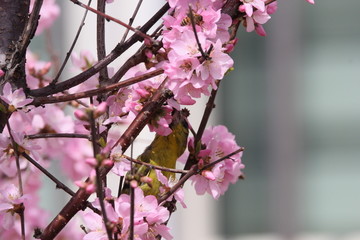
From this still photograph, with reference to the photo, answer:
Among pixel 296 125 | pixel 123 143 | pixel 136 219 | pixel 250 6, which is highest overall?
pixel 296 125

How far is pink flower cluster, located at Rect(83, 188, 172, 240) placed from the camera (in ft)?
3.19

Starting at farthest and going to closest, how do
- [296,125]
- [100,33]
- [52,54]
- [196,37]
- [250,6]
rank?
[296,125] → [52,54] → [100,33] → [250,6] → [196,37]

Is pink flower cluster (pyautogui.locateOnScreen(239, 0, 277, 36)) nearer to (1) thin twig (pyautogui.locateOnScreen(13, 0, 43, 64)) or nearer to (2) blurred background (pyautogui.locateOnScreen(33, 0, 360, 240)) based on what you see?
(1) thin twig (pyautogui.locateOnScreen(13, 0, 43, 64))

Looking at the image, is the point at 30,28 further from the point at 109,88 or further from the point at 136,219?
the point at 136,219

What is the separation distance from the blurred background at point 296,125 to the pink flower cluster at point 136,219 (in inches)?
119

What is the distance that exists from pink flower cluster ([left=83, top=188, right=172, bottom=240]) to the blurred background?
3011 mm

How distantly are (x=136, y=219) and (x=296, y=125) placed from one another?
3252 millimetres

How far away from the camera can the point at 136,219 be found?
0.98 m

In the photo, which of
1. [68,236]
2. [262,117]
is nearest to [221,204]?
[262,117]

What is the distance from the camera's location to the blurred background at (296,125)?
4070 mm

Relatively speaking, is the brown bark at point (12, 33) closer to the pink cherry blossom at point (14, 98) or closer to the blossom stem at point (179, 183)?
the pink cherry blossom at point (14, 98)

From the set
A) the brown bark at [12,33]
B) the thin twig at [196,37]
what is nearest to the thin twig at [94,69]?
the brown bark at [12,33]

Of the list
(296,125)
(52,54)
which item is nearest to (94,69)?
(52,54)

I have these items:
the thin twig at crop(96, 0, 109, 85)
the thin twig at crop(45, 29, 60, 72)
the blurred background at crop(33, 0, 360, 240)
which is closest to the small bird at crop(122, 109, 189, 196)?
the thin twig at crop(96, 0, 109, 85)
